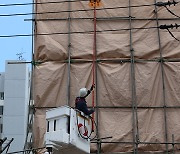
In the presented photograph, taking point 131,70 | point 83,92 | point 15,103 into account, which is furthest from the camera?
point 15,103

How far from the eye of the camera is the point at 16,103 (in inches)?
1522

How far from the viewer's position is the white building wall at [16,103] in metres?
37.7

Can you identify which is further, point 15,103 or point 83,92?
point 15,103

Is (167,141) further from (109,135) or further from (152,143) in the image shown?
(109,135)

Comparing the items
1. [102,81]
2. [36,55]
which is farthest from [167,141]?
[36,55]

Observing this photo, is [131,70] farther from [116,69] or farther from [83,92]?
[83,92]

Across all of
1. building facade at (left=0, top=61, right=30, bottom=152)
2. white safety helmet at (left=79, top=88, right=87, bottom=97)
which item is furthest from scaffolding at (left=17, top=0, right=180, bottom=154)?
building facade at (left=0, top=61, right=30, bottom=152)

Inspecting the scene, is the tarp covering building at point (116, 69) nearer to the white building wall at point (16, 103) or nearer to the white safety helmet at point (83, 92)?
the white safety helmet at point (83, 92)

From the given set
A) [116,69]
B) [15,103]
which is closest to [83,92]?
[116,69]

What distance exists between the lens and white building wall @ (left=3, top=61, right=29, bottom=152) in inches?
1484

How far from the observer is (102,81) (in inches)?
456

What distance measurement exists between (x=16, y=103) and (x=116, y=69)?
1107 inches

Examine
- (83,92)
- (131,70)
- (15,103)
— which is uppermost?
(15,103)

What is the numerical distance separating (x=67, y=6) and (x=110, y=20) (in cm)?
135
